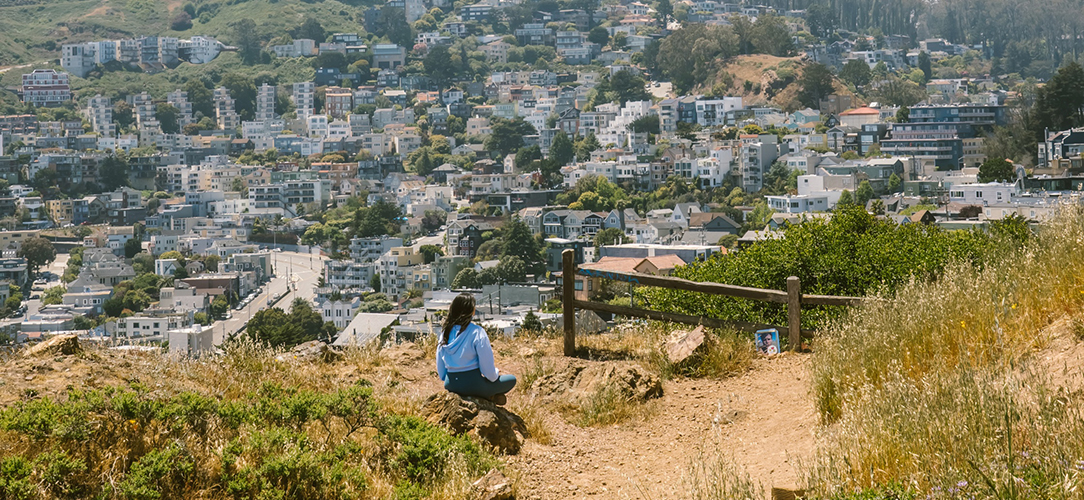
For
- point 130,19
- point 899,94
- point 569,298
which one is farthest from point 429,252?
point 130,19

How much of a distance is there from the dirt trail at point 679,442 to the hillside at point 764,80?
61894 millimetres

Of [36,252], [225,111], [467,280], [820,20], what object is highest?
[820,20]

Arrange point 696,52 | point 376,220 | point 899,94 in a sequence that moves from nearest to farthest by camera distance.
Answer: point 376,220
point 899,94
point 696,52

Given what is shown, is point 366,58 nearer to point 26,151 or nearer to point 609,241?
point 26,151

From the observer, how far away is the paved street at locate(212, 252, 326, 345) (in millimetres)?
41362

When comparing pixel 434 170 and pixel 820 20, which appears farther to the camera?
pixel 820 20

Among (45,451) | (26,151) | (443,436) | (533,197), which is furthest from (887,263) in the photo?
(26,151)

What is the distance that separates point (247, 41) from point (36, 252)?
138ft

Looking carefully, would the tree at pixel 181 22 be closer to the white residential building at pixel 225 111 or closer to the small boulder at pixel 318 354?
the white residential building at pixel 225 111

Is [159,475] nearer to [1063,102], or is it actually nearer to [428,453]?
[428,453]

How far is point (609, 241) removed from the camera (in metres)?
43.3

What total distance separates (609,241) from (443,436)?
40255 millimetres

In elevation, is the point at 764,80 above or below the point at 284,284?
above

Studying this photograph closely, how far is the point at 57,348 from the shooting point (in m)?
3.99
